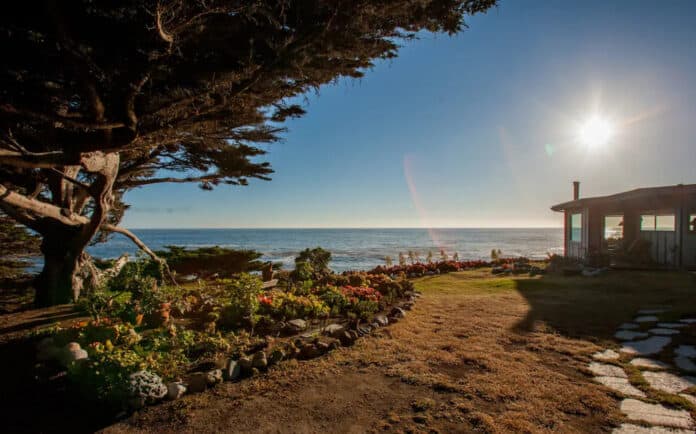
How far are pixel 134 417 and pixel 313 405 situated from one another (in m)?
1.56

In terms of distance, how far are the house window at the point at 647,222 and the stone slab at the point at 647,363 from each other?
12979mm

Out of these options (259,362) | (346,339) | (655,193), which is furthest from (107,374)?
(655,193)

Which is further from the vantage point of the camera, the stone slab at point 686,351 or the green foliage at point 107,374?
the stone slab at point 686,351

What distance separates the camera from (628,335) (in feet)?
16.0

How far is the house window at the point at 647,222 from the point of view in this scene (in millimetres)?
13427

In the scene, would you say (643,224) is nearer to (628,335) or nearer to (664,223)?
(664,223)

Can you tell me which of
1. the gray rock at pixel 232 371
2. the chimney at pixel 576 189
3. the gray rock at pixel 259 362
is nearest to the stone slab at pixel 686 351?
the gray rock at pixel 259 362

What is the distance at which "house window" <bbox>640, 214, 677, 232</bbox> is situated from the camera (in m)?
12.7

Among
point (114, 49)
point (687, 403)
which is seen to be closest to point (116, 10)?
point (114, 49)

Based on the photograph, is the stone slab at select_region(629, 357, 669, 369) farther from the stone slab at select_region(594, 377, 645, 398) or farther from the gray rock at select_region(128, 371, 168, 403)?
the gray rock at select_region(128, 371, 168, 403)

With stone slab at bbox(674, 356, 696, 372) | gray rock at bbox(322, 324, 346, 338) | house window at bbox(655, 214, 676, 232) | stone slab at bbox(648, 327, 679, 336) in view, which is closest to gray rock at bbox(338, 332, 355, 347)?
gray rock at bbox(322, 324, 346, 338)

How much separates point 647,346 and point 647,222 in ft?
41.8

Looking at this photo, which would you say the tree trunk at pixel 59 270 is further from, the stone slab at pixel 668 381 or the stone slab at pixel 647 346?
the stone slab at pixel 647 346

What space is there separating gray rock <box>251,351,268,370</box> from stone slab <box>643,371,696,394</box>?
13.2 ft
